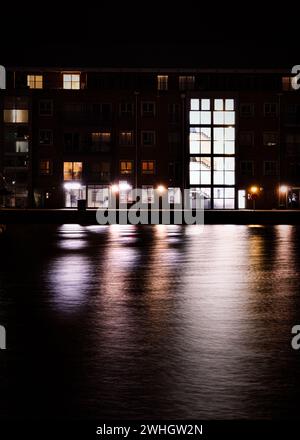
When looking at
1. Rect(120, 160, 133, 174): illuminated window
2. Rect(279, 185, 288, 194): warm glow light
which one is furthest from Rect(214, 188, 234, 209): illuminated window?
Rect(120, 160, 133, 174): illuminated window

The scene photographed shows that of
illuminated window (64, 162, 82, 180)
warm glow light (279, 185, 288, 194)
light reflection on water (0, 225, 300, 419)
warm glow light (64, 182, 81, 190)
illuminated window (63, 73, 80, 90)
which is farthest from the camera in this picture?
illuminated window (63, 73, 80, 90)

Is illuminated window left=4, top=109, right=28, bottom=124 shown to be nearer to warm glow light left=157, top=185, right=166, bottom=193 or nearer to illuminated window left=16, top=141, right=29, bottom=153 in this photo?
illuminated window left=16, top=141, right=29, bottom=153

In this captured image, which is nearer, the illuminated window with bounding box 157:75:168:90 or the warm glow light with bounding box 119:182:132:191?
the warm glow light with bounding box 119:182:132:191

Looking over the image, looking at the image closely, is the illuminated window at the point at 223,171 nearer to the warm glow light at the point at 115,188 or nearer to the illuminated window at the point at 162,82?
the illuminated window at the point at 162,82

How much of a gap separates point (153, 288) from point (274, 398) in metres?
8.32

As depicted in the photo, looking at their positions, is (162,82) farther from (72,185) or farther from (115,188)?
(72,185)

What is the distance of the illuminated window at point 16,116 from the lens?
8356cm

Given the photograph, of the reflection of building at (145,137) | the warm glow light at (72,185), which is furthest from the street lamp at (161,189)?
the warm glow light at (72,185)

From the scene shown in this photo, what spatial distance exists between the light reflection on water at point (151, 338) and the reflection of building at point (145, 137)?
209 ft

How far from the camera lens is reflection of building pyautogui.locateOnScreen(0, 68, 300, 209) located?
8400 cm

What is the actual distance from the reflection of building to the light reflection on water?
63.6 meters

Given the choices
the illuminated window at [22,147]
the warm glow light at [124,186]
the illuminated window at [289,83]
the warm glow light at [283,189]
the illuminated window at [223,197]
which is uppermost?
the illuminated window at [289,83]
